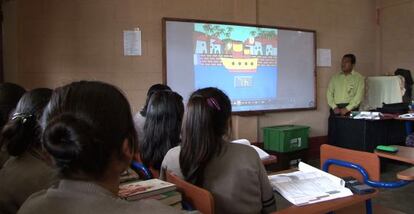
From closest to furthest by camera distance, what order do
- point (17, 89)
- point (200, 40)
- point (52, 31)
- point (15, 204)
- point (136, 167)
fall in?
point (15, 204), point (136, 167), point (17, 89), point (52, 31), point (200, 40)

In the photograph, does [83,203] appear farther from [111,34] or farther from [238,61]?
[238,61]

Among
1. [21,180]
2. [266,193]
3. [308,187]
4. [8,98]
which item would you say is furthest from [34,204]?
[8,98]

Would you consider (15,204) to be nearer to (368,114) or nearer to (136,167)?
(136,167)

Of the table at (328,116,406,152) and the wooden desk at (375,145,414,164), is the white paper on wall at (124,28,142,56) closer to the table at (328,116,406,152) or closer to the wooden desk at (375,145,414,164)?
the wooden desk at (375,145,414,164)

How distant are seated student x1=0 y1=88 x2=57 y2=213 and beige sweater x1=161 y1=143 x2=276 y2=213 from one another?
25.2 inches

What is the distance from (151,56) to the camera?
400 centimetres

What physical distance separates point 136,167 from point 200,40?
2.61m

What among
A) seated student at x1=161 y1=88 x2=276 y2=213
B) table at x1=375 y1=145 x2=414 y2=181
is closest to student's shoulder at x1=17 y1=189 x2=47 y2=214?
seated student at x1=161 y1=88 x2=276 y2=213

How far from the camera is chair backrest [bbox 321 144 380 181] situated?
183cm

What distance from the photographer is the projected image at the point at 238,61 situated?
4211 mm

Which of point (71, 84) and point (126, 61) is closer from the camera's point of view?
point (71, 84)

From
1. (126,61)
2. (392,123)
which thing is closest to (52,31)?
Answer: (126,61)

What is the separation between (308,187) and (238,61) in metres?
3.06

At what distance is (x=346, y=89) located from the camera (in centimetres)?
500
